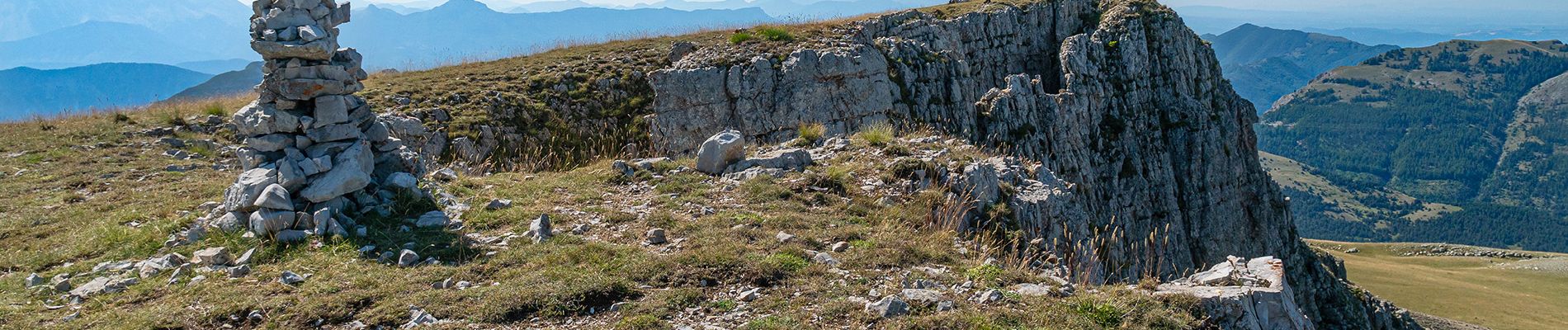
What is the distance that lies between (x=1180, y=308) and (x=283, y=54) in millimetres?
12366

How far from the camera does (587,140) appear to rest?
2861 centimetres

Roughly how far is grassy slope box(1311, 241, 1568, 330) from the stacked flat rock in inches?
4706

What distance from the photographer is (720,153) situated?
14320 millimetres

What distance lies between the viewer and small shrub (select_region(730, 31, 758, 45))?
36281 millimetres

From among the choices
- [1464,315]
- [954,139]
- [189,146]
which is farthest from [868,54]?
[1464,315]

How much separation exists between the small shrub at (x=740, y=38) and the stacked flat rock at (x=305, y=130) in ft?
81.7

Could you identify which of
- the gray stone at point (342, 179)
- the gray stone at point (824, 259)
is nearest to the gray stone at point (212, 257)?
the gray stone at point (342, 179)

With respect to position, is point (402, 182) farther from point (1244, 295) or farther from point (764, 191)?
point (1244, 295)

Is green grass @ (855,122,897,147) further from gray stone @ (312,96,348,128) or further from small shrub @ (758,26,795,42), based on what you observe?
small shrub @ (758,26,795,42)

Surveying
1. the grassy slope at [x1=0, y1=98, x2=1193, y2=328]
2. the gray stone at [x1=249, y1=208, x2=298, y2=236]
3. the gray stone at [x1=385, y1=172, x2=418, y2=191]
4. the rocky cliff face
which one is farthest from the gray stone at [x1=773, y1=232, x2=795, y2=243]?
the rocky cliff face

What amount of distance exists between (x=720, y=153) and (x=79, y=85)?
435ft

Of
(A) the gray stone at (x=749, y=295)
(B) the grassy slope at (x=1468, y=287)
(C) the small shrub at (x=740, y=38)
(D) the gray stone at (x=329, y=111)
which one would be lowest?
(B) the grassy slope at (x=1468, y=287)

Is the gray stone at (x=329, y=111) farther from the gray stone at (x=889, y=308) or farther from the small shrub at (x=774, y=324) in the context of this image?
the gray stone at (x=889, y=308)

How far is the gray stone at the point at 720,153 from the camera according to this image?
14281mm
